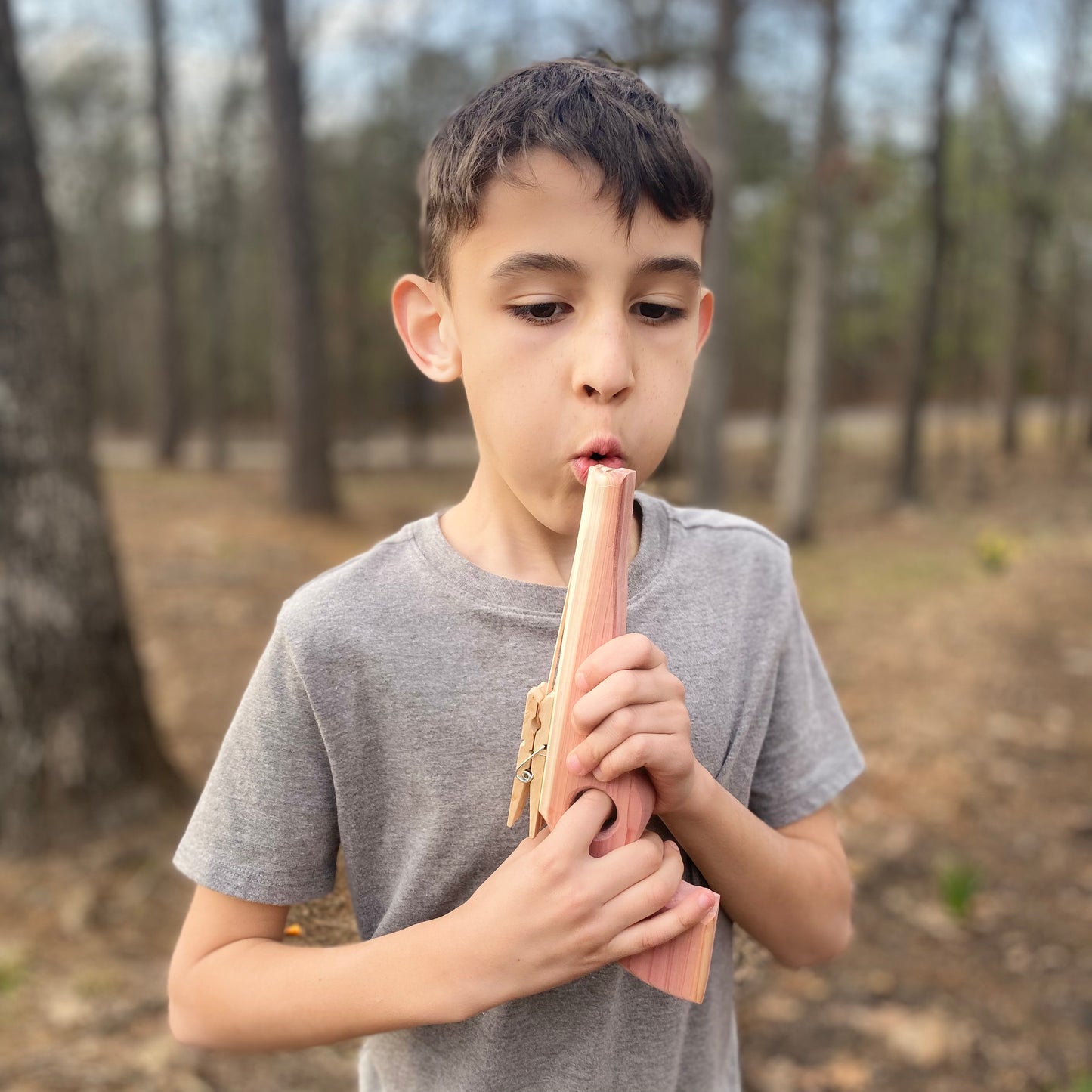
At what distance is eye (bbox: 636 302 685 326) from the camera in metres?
1.24

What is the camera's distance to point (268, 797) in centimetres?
129

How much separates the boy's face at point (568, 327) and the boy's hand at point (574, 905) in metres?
0.40

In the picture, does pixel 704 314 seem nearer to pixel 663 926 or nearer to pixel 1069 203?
pixel 663 926

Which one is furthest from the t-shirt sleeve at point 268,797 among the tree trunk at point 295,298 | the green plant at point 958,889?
the tree trunk at point 295,298

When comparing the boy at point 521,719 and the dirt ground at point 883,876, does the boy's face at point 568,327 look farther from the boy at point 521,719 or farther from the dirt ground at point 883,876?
the dirt ground at point 883,876

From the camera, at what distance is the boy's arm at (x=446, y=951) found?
3.52 feet

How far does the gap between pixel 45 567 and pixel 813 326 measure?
9.83m

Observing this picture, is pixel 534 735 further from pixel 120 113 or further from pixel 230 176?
pixel 120 113

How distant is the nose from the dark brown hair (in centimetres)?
12

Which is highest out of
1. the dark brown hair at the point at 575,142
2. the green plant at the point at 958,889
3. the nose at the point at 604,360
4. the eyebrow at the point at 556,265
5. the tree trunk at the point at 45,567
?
the dark brown hair at the point at 575,142

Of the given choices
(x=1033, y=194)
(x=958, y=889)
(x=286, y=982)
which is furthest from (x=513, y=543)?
(x=1033, y=194)

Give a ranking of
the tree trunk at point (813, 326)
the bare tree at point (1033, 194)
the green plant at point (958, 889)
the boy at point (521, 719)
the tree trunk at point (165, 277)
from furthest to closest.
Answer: the tree trunk at point (165, 277), the bare tree at point (1033, 194), the tree trunk at point (813, 326), the green plant at point (958, 889), the boy at point (521, 719)

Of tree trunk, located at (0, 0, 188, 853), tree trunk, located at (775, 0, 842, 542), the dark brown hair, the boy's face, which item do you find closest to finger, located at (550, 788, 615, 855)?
the boy's face

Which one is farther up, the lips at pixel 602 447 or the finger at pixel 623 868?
the lips at pixel 602 447
